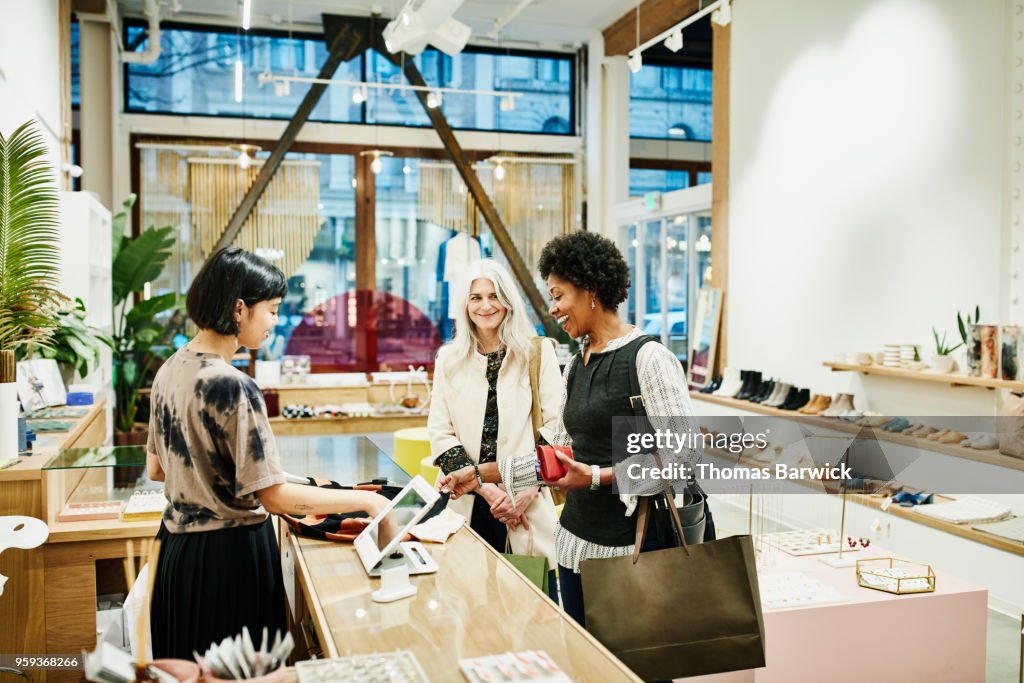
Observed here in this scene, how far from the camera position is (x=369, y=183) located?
936 cm

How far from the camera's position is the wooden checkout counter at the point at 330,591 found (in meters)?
1.76

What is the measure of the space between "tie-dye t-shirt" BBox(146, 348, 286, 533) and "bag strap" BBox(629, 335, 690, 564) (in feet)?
2.80

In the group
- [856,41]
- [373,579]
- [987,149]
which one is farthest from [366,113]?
[373,579]

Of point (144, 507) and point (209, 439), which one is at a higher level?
point (209, 439)

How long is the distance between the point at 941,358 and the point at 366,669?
4.50 metres

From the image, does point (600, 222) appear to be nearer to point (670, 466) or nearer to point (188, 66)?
point (188, 66)

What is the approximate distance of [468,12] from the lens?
8.84 m

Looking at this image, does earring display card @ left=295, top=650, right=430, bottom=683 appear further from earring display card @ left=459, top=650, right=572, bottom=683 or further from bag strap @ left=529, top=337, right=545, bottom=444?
bag strap @ left=529, top=337, right=545, bottom=444

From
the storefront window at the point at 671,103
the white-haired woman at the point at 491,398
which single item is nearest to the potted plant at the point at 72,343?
the white-haired woman at the point at 491,398

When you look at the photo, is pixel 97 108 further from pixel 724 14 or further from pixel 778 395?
pixel 778 395

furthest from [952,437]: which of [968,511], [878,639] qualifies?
[878,639]

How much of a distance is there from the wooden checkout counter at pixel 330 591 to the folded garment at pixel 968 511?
10.5 ft

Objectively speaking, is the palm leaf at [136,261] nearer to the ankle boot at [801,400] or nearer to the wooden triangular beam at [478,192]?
the wooden triangular beam at [478,192]

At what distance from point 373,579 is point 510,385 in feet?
3.44
